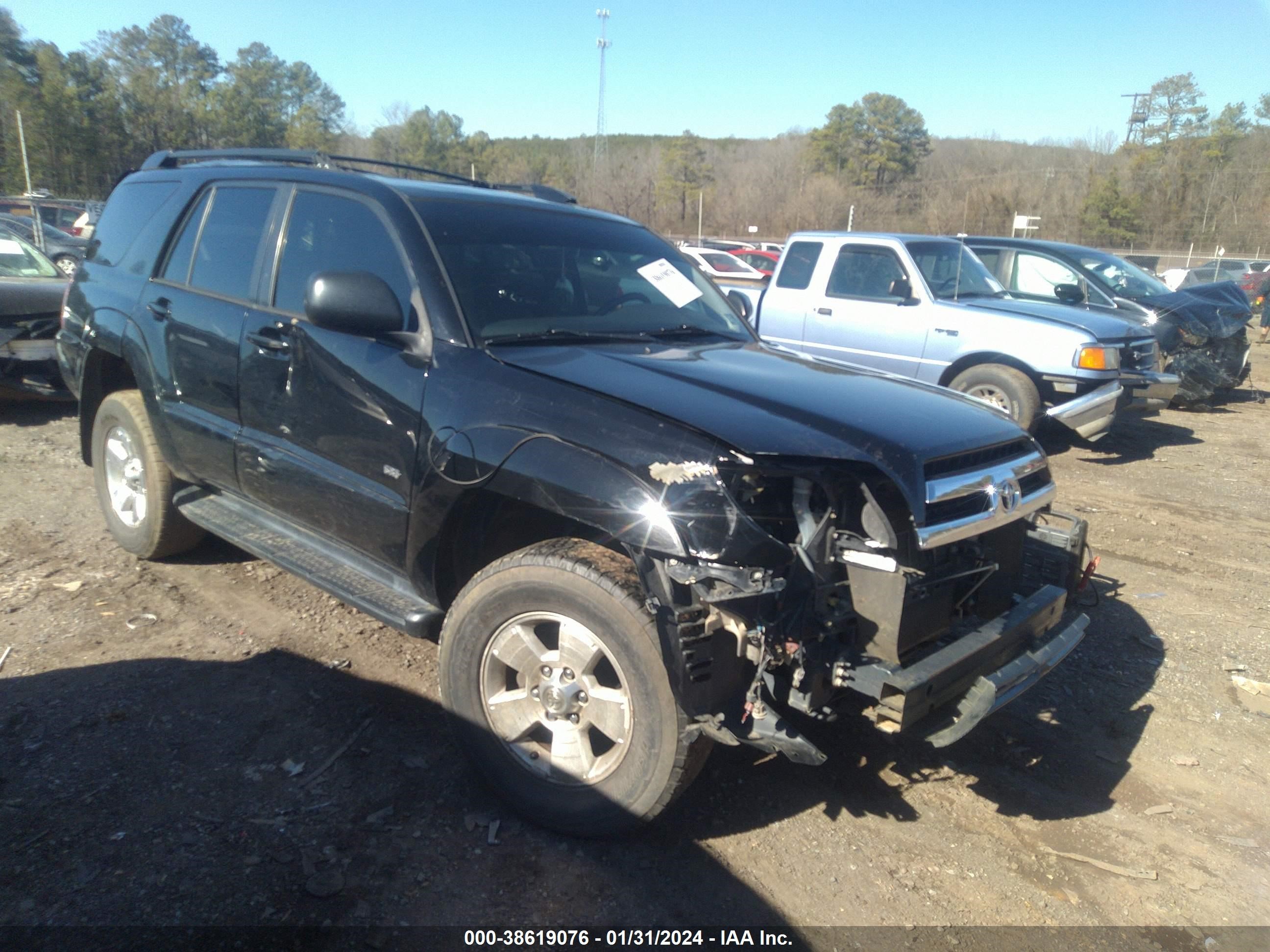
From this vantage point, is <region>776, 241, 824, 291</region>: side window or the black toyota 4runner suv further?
<region>776, 241, 824, 291</region>: side window

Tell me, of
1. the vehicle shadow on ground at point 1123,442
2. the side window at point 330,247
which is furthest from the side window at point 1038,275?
the side window at point 330,247

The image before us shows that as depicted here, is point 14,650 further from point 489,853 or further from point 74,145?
point 74,145

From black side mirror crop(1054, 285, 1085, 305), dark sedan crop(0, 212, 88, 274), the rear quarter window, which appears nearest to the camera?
the rear quarter window

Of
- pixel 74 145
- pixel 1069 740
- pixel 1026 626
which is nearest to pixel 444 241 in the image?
pixel 1026 626

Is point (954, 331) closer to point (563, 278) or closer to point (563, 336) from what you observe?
point (563, 278)

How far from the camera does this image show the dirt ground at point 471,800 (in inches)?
101

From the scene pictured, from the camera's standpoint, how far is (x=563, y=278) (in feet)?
11.8

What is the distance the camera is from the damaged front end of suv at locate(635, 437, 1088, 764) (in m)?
2.36

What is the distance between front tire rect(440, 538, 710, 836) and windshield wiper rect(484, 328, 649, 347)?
0.80 m

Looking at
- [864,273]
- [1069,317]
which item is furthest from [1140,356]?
[864,273]

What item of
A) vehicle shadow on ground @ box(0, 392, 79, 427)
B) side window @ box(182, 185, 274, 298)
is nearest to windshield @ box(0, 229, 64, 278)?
vehicle shadow on ground @ box(0, 392, 79, 427)

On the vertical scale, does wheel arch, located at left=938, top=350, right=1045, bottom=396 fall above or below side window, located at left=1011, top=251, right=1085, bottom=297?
below

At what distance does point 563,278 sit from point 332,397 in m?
1.02

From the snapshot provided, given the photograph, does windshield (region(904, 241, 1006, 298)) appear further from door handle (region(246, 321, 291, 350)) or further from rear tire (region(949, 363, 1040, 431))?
door handle (region(246, 321, 291, 350))
